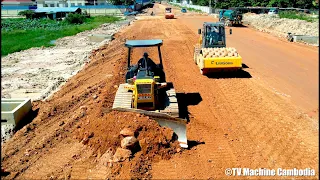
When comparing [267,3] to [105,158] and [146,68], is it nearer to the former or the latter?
[146,68]

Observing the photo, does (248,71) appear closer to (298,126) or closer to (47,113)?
(298,126)

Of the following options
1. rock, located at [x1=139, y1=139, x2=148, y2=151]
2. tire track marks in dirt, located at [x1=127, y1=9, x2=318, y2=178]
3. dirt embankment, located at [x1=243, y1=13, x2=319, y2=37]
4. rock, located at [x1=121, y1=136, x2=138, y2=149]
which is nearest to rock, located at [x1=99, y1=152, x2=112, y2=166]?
rock, located at [x1=121, y1=136, x2=138, y2=149]

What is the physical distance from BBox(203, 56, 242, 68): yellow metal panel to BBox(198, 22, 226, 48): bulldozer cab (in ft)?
8.60

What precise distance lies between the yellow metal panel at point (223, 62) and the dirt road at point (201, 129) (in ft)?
1.96

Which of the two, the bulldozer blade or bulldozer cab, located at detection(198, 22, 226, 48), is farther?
bulldozer cab, located at detection(198, 22, 226, 48)

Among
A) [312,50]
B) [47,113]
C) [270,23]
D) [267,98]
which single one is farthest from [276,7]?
[47,113]

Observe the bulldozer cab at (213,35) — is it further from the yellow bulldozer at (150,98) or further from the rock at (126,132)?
the rock at (126,132)

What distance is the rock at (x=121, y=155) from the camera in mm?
7395

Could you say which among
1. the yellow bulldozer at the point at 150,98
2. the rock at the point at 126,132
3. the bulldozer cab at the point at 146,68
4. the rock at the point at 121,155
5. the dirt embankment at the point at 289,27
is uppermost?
the dirt embankment at the point at 289,27

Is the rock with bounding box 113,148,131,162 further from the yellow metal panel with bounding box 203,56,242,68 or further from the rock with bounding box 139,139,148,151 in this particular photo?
the yellow metal panel with bounding box 203,56,242,68

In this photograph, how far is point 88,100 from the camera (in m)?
11.9

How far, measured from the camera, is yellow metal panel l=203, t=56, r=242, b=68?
14664 millimetres

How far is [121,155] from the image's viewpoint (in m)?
7.47

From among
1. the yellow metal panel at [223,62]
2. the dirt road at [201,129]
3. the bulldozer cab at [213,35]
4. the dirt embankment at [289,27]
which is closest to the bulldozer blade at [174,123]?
the dirt road at [201,129]
